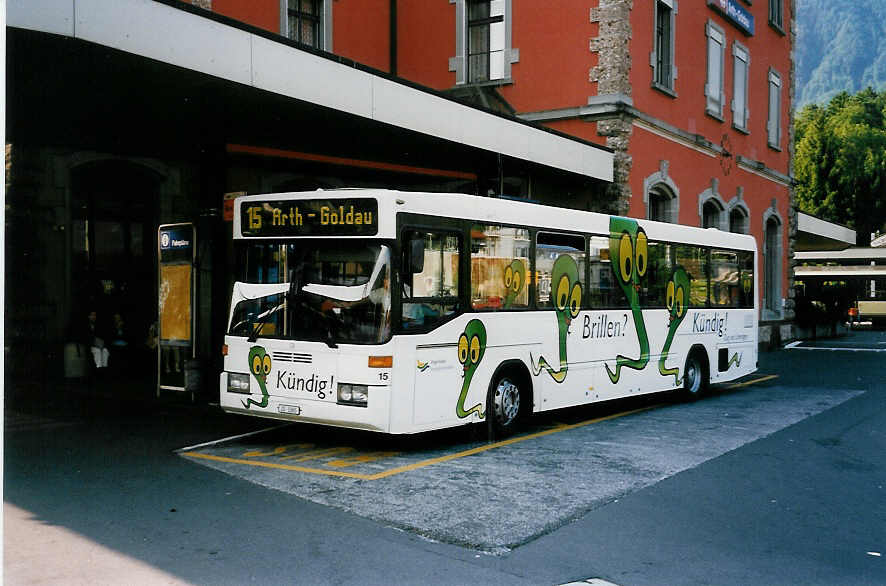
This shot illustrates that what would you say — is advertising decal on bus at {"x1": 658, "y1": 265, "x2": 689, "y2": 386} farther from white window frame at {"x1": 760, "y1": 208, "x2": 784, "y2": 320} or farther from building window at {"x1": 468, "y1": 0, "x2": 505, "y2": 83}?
white window frame at {"x1": 760, "y1": 208, "x2": 784, "y2": 320}

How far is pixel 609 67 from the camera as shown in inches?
803

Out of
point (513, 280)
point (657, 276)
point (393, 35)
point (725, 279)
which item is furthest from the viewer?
point (393, 35)

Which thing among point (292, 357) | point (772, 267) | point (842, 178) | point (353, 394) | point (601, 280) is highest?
point (842, 178)

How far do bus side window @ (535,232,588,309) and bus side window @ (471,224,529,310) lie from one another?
29 cm

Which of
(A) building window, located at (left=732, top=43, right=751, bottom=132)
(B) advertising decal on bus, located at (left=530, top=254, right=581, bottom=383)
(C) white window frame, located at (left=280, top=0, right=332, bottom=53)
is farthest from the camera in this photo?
(A) building window, located at (left=732, top=43, right=751, bottom=132)

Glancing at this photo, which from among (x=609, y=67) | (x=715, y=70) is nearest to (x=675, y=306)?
(x=609, y=67)

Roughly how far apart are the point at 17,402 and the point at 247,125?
17.3 feet

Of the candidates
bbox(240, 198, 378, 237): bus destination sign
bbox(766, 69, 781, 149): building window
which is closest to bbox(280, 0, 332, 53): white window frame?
bbox(240, 198, 378, 237): bus destination sign

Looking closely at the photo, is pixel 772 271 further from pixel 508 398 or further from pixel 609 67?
pixel 508 398

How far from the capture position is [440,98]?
46.3 feet

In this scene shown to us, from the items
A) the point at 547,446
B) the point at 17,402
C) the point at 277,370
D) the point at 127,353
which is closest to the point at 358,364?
the point at 277,370

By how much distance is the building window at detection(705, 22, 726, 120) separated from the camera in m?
Result: 25.2

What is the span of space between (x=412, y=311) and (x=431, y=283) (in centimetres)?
43

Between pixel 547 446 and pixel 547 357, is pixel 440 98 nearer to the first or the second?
pixel 547 357
